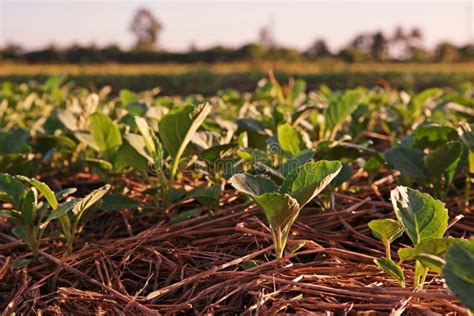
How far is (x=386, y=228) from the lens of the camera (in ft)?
4.10

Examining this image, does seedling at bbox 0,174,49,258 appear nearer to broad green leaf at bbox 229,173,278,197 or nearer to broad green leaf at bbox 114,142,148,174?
broad green leaf at bbox 114,142,148,174

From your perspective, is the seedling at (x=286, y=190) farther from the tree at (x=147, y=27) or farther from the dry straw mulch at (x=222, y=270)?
the tree at (x=147, y=27)

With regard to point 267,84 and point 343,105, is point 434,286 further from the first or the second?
point 267,84

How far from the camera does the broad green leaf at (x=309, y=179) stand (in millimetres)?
1249

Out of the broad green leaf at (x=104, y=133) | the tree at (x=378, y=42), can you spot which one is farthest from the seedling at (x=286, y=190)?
the tree at (x=378, y=42)

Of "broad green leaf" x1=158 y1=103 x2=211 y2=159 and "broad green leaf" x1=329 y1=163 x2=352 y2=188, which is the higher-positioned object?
"broad green leaf" x1=158 y1=103 x2=211 y2=159

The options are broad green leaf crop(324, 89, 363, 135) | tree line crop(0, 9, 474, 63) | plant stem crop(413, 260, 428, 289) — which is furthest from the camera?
tree line crop(0, 9, 474, 63)

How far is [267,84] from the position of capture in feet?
11.1

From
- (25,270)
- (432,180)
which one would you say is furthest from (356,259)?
(25,270)

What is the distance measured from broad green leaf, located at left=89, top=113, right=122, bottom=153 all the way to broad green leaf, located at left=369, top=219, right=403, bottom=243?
0.97 meters

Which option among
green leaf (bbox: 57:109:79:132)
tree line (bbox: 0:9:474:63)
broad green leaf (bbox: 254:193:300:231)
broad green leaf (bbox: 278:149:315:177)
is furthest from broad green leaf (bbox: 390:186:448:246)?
tree line (bbox: 0:9:474:63)

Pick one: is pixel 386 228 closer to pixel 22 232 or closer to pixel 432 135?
pixel 432 135

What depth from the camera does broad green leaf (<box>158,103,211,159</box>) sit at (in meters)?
1.67

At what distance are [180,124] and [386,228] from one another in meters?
0.69
